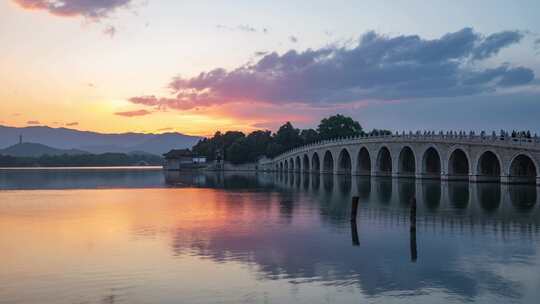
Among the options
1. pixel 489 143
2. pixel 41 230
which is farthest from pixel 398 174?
pixel 41 230

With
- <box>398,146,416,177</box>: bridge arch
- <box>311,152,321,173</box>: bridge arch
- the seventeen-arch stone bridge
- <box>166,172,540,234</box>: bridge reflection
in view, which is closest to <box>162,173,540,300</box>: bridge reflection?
<box>166,172,540,234</box>: bridge reflection

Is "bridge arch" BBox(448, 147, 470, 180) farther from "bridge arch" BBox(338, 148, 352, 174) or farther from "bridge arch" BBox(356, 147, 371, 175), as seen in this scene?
"bridge arch" BBox(338, 148, 352, 174)

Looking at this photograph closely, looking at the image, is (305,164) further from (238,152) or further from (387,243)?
(387,243)

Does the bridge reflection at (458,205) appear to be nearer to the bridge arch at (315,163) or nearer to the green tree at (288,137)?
the bridge arch at (315,163)

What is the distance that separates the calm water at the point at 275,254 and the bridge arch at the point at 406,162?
102 ft

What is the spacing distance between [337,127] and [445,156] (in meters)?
71.7

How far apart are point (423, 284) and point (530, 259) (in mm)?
5408

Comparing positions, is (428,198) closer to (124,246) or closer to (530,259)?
(530,259)

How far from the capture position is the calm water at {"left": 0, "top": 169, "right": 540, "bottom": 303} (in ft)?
51.1

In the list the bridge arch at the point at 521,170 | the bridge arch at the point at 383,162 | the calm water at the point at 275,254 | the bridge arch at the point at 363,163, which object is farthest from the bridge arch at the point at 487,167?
the bridge arch at the point at 363,163

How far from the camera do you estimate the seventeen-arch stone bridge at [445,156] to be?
1902 inches

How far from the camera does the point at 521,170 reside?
169 ft

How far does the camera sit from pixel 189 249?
22.2m

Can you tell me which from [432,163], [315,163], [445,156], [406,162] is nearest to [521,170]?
[445,156]
